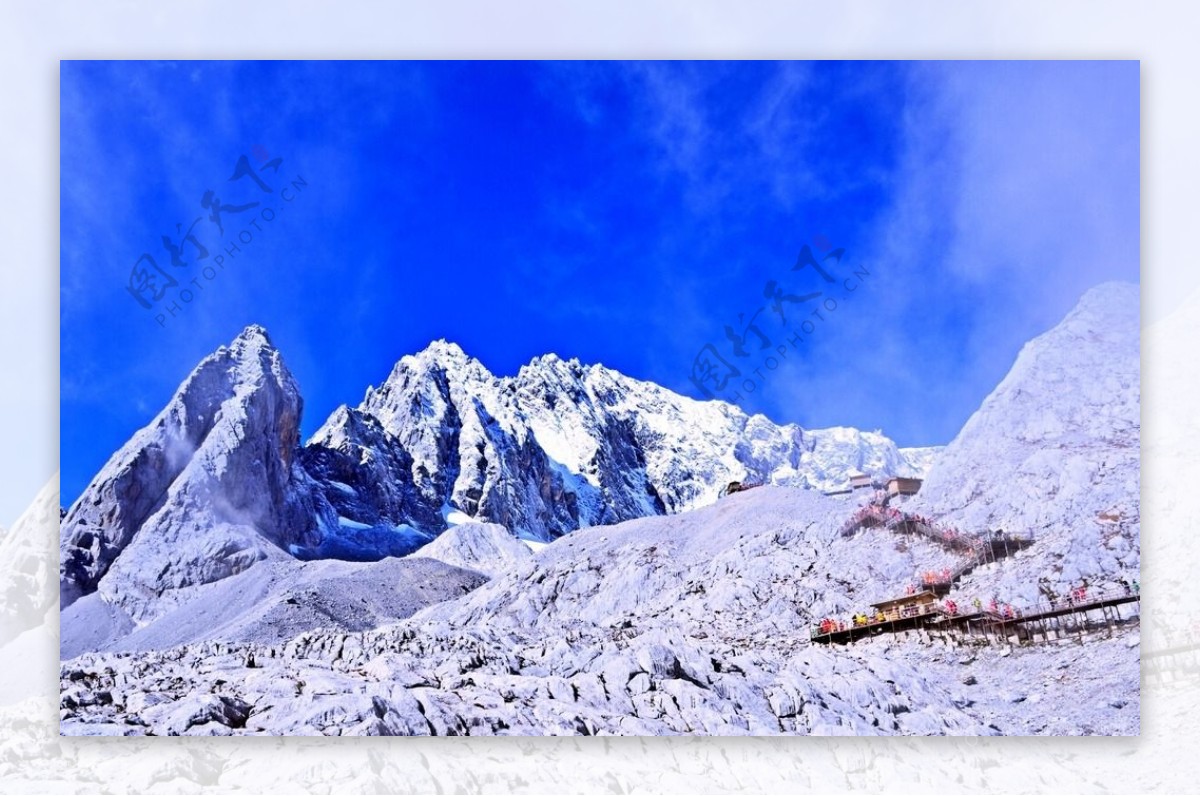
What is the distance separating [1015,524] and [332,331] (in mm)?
7667

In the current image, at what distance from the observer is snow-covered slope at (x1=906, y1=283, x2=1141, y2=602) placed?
948 centimetres

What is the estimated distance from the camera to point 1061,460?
10125 millimetres

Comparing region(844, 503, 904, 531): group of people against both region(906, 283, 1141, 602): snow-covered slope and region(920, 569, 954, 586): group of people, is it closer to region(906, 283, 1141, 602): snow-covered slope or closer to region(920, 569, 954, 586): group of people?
region(906, 283, 1141, 602): snow-covered slope

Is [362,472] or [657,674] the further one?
[362,472]

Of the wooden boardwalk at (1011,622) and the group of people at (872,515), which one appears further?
the group of people at (872,515)

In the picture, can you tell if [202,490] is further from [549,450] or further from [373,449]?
[549,450]

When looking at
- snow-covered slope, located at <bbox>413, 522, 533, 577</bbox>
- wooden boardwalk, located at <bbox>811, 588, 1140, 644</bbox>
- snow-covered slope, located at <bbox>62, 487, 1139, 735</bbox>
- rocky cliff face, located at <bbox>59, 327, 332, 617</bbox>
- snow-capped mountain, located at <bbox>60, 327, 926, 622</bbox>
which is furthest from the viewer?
snow-covered slope, located at <bbox>413, 522, 533, 577</bbox>

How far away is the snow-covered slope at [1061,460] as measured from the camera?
9.48m

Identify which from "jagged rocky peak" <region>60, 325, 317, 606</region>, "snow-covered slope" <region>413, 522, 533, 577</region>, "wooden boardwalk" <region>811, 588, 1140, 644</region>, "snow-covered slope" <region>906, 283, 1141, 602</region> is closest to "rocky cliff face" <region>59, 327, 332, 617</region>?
"jagged rocky peak" <region>60, 325, 317, 606</region>

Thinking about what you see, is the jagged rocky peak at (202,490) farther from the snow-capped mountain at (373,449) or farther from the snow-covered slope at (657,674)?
the snow-covered slope at (657,674)

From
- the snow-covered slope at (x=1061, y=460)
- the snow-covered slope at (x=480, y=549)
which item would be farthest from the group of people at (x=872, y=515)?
the snow-covered slope at (x=480, y=549)

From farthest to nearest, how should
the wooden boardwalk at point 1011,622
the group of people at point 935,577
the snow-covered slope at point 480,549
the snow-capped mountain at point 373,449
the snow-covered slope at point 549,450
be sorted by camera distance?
1. the snow-covered slope at point 480,549
2. the snow-covered slope at point 549,450
3. the snow-capped mountain at point 373,449
4. the group of people at point 935,577
5. the wooden boardwalk at point 1011,622

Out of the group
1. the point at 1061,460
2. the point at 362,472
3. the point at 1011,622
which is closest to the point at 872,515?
the point at 1011,622

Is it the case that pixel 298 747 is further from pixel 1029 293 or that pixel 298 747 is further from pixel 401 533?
pixel 1029 293
